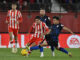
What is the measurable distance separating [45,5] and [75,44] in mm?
2898

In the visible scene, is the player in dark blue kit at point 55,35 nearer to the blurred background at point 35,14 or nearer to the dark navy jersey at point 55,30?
the dark navy jersey at point 55,30

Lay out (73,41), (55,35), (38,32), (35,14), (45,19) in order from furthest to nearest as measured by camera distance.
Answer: (35,14) < (73,41) < (45,19) < (38,32) < (55,35)

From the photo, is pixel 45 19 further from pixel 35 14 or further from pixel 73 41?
pixel 35 14

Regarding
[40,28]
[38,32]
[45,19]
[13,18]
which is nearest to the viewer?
[40,28]

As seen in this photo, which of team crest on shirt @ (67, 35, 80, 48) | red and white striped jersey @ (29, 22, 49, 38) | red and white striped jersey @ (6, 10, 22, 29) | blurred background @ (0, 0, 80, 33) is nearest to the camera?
red and white striped jersey @ (29, 22, 49, 38)

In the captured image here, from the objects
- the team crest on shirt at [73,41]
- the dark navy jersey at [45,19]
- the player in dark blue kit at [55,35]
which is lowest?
the team crest on shirt at [73,41]

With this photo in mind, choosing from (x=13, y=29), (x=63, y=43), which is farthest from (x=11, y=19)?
(x=63, y=43)

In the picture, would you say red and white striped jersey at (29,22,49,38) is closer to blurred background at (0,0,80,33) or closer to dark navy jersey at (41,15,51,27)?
dark navy jersey at (41,15,51,27)

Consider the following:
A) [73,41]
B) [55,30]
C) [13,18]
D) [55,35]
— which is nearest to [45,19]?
[55,30]

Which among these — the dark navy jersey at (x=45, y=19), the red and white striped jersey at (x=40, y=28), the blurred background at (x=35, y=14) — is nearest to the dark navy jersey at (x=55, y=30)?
the red and white striped jersey at (x=40, y=28)

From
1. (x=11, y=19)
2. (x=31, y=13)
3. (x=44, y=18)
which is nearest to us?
(x=44, y=18)

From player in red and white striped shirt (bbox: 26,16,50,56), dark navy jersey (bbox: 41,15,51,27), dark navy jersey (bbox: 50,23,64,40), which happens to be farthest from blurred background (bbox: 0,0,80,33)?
dark navy jersey (bbox: 50,23,64,40)

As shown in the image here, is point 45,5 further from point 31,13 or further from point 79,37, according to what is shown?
point 79,37

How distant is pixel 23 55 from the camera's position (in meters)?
13.3
